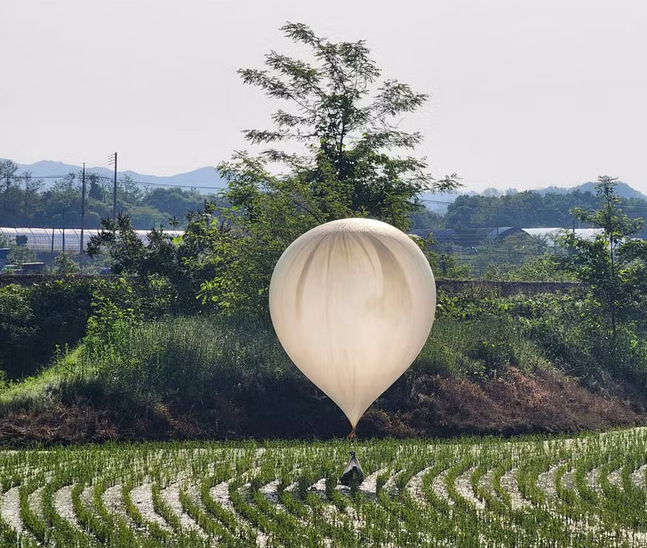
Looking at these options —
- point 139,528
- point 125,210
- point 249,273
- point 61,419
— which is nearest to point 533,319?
point 249,273

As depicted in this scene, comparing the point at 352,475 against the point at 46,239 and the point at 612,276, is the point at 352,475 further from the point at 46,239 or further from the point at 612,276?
the point at 46,239

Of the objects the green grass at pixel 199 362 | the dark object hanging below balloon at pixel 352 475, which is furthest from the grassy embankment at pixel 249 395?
the dark object hanging below balloon at pixel 352 475

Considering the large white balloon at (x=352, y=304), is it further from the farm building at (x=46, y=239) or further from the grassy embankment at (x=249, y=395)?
the farm building at (x=46, y=239)

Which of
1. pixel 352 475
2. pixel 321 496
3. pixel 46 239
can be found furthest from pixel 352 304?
pixel 46 239


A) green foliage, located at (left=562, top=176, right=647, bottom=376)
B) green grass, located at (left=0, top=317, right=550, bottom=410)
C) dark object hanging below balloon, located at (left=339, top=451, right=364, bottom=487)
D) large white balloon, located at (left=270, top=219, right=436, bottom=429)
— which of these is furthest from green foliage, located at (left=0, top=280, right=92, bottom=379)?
large white balloon, located at (left=270, top=219, right=436, bottom=429)

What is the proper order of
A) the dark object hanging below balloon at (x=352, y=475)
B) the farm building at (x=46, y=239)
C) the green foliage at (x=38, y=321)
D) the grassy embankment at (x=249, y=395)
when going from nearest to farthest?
the dark object hanging below balloon at (x=352, y=475), the grassy embankment at (x=249, y=395), the green foliage at (x=38, y=321), the farm building at (x=46, y=239)

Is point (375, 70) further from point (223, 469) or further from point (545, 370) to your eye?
point (223, 469)
